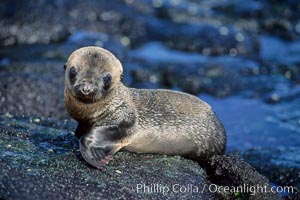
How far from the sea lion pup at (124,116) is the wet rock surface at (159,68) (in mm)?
180

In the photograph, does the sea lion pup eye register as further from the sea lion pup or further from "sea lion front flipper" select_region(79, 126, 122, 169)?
"sea lion front flipper" select_region(79, 126, 122, 169)

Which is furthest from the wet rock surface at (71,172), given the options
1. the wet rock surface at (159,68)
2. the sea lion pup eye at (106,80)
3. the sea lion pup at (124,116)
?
the sea lion pup eye at (106,80)

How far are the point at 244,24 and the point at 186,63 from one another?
328 centimetres

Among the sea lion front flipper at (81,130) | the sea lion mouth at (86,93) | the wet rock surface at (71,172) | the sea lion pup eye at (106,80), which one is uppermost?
the sea lion pup eye at (106,80)

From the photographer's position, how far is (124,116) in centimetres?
693

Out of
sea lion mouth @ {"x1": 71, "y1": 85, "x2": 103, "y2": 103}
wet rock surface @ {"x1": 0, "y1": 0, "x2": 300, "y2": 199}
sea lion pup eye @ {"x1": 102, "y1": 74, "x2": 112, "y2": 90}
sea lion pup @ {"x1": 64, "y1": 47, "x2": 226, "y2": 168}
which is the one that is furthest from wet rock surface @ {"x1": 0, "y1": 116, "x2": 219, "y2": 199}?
sea lion pup eye @ {"x1": 102, "y1": 74, "x2": 112, "y2": 90}

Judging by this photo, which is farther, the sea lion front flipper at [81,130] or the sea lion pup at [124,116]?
the sea lion front flipper at [81,130]

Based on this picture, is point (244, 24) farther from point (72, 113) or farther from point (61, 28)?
point (72, 113)

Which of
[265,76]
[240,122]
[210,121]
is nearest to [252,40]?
[265,76]

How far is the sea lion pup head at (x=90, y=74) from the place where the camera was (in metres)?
6.49

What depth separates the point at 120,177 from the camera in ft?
20.5

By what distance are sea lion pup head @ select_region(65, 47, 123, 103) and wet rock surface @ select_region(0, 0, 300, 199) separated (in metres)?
0.61

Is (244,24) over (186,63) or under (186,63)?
over

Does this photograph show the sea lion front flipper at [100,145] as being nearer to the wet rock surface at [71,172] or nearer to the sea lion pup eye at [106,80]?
the wet rock surface at [71,172]
